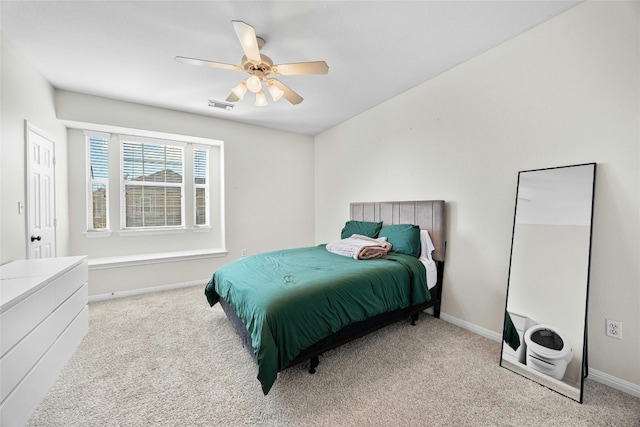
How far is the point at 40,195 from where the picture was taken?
263 cm

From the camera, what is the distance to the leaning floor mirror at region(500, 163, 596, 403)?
169 centimetres

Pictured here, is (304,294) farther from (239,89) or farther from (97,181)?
(97,181)

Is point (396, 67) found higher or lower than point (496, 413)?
higher

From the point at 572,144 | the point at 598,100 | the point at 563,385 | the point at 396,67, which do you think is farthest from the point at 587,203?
the point at 396,67

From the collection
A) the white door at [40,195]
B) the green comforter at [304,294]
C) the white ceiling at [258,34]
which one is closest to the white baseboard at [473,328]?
the green comforter at [304,294]

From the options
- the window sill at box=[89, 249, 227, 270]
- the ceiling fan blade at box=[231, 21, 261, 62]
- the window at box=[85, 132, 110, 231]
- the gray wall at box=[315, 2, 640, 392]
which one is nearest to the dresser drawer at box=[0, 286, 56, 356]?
the window sill at box=[89, 249, 227, 270]

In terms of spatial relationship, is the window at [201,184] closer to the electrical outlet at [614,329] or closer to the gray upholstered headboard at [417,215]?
the gray upholstered headboard at [417,215]

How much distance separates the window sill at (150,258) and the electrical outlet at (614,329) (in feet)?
14.2

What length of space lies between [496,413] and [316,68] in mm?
2659

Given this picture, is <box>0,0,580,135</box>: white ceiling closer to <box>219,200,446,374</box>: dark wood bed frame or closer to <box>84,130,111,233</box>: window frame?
<box>84,130,111,233</box>: window frame

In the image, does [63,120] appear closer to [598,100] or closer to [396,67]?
[396,67]

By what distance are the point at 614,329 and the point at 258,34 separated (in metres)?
3.50

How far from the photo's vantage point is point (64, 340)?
1878 mm

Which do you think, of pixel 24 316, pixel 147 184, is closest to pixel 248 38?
pixel 24 316
